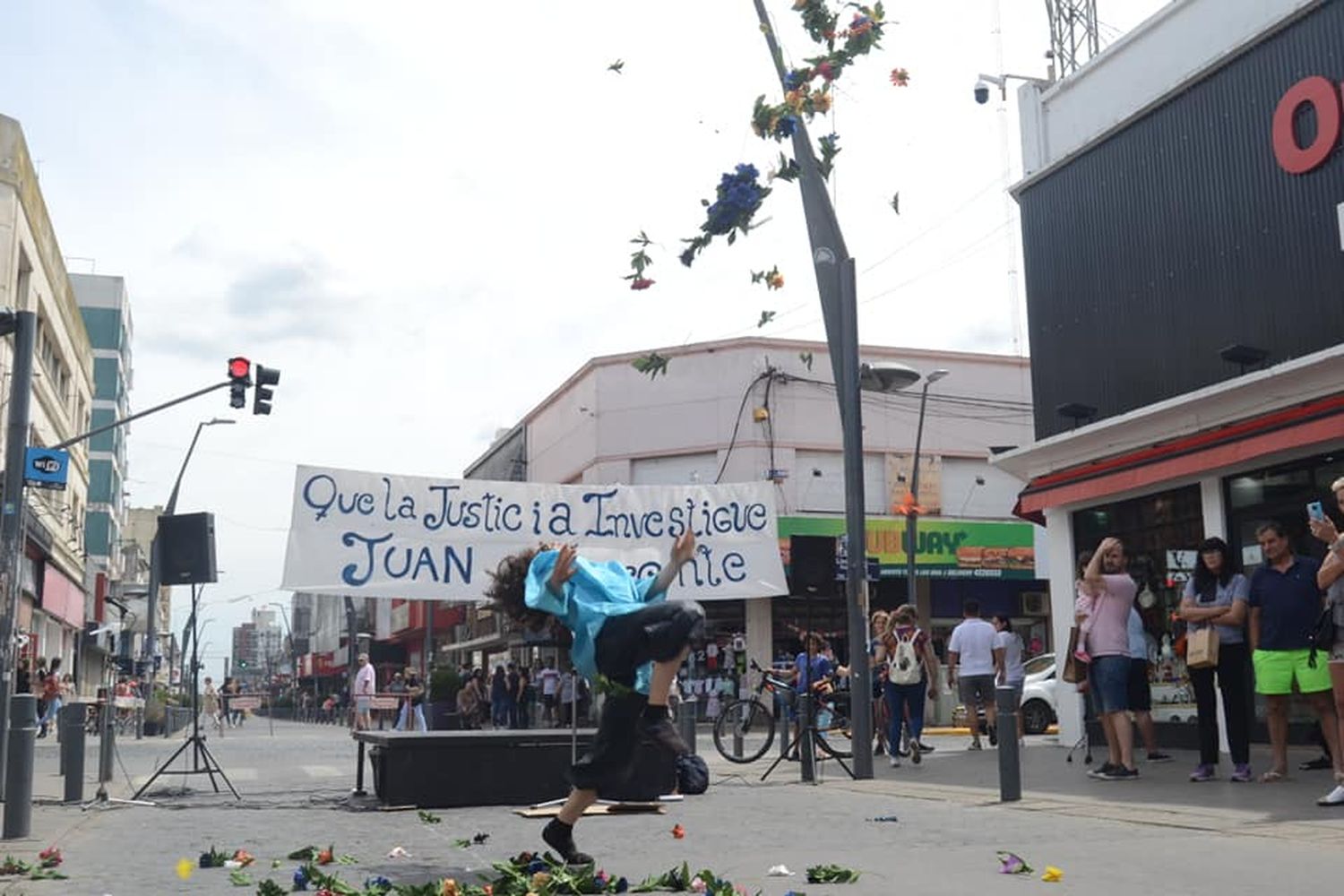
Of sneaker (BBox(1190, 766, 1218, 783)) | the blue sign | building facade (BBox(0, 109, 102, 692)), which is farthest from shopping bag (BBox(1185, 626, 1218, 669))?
building facade (BBox(0, 109, 102, 692))

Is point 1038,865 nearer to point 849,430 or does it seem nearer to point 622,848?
point 622,848

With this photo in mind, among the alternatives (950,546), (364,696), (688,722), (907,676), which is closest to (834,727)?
(907,676)

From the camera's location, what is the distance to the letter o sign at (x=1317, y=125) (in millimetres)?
11906

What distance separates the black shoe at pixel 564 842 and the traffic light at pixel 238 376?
15986mm

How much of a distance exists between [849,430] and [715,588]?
6.73 ft

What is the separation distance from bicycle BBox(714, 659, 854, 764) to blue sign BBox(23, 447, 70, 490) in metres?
8.66

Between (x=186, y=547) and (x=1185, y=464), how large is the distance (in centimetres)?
917

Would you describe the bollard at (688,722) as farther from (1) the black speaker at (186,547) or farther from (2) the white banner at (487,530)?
(1) the black speaker at (186,547)

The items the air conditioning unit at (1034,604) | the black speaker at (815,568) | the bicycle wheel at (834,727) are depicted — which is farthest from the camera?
the air conditioning unit at (1034,604)

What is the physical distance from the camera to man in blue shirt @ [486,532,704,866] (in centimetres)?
→ 627

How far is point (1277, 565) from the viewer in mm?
9023

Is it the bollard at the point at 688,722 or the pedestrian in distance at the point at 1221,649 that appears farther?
the bollard at the point at 688,722

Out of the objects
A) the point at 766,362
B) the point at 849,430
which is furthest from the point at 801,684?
the point at 766,362

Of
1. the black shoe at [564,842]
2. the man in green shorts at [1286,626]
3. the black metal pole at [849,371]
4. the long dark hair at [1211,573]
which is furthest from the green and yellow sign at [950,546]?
the black shoe at [564,842]
